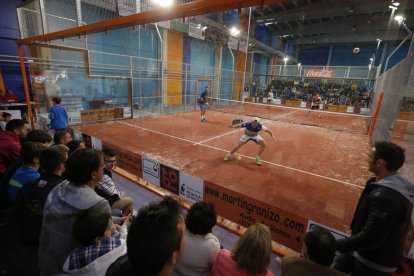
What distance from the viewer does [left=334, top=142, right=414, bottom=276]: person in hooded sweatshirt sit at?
174cm

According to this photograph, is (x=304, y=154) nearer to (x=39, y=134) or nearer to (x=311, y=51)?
(x=39, y=134)

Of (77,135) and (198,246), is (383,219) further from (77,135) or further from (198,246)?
(77,135)

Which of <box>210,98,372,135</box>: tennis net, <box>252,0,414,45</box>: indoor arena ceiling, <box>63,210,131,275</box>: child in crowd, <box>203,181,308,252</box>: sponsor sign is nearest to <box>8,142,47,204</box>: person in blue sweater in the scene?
<box>63,210,131,275</box>: child in crowd

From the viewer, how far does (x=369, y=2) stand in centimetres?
1433

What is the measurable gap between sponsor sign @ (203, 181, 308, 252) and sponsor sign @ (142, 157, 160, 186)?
1.21 meters

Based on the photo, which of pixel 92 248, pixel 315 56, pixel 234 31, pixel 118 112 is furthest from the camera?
pixel 315 56

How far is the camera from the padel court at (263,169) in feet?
11.7

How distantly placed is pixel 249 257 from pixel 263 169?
4378 mm

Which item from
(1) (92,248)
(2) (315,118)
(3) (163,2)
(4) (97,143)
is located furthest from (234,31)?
(1) (92,248)

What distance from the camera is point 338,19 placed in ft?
69.0

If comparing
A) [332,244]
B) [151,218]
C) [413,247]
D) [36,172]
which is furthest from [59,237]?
[413,247]

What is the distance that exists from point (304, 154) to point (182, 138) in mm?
4308

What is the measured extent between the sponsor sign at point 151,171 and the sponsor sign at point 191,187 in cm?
66

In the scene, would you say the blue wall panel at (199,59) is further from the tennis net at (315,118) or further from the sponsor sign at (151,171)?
the sponsor sign at (151,171)
